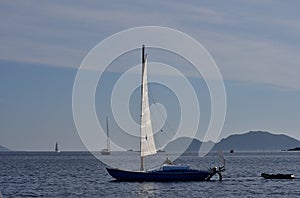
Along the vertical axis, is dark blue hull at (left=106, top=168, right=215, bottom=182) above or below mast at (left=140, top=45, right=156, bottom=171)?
below

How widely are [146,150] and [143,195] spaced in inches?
796

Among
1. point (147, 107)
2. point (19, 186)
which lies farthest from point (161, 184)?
point (19, 186)

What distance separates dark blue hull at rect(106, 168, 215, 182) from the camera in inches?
4510

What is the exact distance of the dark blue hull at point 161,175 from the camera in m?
115

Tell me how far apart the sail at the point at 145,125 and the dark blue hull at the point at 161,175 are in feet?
11.4

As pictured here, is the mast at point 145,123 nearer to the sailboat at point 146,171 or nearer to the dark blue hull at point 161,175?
the sailboat at point 146,171

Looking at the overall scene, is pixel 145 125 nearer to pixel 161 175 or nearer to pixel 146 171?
pixel 146 171

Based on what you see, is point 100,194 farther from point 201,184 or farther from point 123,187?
point 201,184

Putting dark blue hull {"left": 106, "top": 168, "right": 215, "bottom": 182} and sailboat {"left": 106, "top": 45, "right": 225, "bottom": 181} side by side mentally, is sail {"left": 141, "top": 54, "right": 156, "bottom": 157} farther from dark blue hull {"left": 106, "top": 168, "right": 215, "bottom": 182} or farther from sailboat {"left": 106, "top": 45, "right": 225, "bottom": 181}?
dark blue hull {"left": 106, "top": 168, "right": 215, "bottom": 182}

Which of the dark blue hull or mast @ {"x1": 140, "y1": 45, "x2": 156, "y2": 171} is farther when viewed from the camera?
mast @ {"x1": 140, "y1": 45, "x2": 156, "y2": 171}

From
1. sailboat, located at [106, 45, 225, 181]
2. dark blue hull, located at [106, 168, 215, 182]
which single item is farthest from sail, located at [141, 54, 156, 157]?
dark blue hull, located at [106, 168, 215, 182]

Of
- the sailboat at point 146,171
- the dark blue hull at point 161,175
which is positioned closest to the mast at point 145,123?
the sailboat at point 146,171

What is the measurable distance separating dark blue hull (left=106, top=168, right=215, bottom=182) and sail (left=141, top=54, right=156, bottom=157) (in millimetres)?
3462

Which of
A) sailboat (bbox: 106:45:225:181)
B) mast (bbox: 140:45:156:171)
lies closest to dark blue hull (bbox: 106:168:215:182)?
sailboat (bbox: 106:45:225:181)
